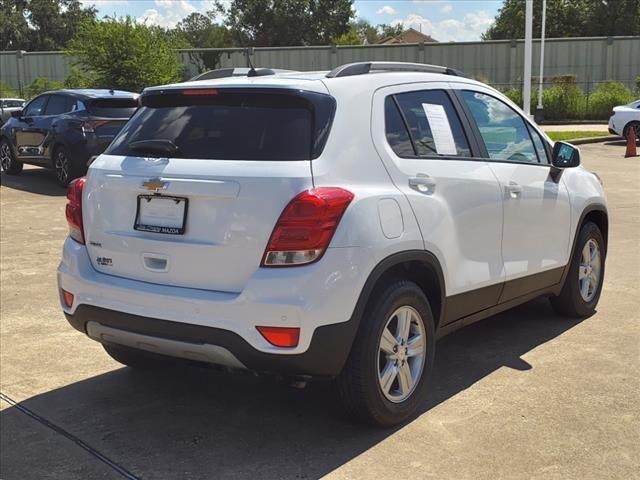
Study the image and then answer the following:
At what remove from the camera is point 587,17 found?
6269cm

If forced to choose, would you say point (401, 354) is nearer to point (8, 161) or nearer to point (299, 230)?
point (299, 230)

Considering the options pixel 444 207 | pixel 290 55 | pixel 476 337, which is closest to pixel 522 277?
pixel 476 337

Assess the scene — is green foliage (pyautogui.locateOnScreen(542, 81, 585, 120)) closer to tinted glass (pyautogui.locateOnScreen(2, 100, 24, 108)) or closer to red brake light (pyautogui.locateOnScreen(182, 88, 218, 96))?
tinted glass (pyautogui.locateOnScreen(2, 100, 24, 108))

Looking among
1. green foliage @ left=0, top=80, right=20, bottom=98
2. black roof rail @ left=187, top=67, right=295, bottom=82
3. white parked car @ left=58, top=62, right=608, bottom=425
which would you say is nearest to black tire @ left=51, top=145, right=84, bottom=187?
black roof rail @ left=187, top=67, right=295, bottom=82

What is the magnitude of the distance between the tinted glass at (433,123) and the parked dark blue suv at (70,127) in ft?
27.1

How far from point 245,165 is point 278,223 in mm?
357

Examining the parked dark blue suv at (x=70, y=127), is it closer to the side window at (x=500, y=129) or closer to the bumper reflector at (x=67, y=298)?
the side window at (x=500, y=129)

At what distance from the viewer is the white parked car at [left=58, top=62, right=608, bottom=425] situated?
133 inches

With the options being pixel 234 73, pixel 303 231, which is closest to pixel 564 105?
pixel 234 73

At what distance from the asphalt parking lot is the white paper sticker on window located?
4.51 ft

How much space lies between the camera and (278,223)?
337 cm

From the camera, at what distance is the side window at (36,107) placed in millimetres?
13938

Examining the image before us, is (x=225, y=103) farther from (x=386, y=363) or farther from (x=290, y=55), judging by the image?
(x=290, y=55)

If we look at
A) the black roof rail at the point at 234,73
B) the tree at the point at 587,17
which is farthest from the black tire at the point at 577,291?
the tree at the point at 587,17
